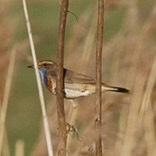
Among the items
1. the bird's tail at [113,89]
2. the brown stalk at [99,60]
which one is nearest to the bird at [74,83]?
the bird's tail at [113,89]

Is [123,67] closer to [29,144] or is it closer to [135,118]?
[135,118]

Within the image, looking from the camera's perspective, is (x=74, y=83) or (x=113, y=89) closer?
(x=113, y=89)

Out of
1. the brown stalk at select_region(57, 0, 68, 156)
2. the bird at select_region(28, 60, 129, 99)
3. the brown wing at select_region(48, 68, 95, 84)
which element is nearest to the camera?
Answer: the brown stalk at select_region(57, 0, 68, 156)

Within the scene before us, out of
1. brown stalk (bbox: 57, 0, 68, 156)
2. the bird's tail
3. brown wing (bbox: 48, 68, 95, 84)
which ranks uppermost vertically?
brown wing (bbox: 48, 68, 95, 84)

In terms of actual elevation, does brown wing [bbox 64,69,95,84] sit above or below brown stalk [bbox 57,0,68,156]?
above

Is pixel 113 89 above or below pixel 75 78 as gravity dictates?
below

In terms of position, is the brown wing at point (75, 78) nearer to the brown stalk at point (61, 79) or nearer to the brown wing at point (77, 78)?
the brown wing at point (77, 78)

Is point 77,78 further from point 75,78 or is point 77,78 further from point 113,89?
point 113,89

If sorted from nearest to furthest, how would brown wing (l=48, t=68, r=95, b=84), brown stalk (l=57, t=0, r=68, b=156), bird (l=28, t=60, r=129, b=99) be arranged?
brown stalk (l=57, t=0, r=68, b=156)
bird (l=28, t=60, r=129, b=99)
brown wing (l=48, t=68, r=95, b=84)

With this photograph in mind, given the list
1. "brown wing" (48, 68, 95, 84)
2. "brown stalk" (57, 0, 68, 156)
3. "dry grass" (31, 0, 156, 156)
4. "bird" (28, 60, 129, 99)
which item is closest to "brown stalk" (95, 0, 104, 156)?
"brown stalk" (57, 0, 68, 156)

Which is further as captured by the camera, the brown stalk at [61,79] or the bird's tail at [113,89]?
the bird's tail at [113,89]

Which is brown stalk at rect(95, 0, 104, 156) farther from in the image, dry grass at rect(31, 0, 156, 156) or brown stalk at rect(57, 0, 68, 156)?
dry grass at rect(31, 0, 156, 156)

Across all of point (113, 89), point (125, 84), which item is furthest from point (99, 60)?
point (125, 84)
